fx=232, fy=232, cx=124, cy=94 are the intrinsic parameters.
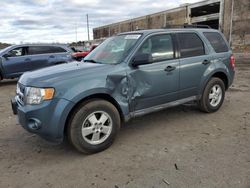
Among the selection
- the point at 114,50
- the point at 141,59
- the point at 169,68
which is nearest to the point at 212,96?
the point at 169,68

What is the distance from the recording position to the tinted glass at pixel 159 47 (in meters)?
4.01

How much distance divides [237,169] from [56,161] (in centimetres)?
248

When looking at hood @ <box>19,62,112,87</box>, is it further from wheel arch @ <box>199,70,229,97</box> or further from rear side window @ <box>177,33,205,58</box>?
wheel arch @ <box>199,70,229,97</box>

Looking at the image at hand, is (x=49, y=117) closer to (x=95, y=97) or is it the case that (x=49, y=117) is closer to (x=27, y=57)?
(x=95, y=97)

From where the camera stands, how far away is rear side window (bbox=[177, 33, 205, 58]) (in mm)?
4436

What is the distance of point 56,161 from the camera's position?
11.1ft

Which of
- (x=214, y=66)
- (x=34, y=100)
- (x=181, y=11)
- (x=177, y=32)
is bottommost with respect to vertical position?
(x=34, y=100)

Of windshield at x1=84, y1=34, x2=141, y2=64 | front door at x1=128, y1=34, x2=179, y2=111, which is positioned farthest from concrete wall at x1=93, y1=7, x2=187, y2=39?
front door at x1=128, y1=34, x2=179, y2=111

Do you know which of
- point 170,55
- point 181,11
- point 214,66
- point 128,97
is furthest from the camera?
point 181,11

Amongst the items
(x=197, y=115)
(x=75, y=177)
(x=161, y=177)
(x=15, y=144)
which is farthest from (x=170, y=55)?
(x=15, y=144)

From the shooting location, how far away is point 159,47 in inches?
164

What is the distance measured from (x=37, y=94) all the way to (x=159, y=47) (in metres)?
2.23

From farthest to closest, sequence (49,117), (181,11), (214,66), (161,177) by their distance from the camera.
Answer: (181,11), (214,66), (49,117), (161,177)

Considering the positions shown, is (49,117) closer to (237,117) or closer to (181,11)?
(237,117)
